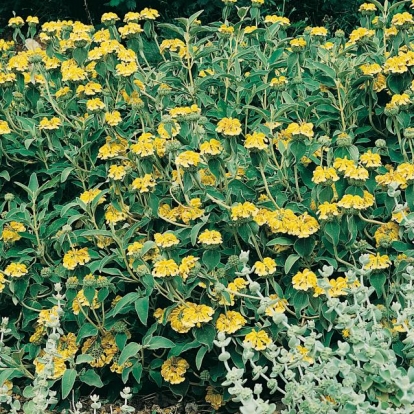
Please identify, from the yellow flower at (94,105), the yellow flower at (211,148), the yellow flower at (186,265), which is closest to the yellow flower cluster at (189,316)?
the yellow flower at (186,265)

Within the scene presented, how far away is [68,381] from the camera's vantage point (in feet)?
9.19

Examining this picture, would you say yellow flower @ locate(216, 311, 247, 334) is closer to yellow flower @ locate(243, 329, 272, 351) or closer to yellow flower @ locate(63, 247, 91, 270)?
yellow flower @ locate(243, 329, 272, 351)

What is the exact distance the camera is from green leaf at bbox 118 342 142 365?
2.75 metres

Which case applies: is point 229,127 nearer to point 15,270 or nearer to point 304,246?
point 304,246

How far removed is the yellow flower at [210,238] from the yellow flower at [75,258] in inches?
18.4

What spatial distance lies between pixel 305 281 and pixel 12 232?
119 cm

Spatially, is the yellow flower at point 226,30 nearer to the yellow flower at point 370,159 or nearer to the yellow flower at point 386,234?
the yellow flower at point 370,159

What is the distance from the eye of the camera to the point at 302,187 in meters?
3.07

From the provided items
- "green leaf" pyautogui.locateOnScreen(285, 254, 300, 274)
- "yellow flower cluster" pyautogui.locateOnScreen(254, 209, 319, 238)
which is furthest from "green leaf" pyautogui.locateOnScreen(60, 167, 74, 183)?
"green leaf" pyautogui.locateOnScreen(285, 254, 300, 274)

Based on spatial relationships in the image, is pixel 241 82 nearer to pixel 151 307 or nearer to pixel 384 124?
pixel 384 124

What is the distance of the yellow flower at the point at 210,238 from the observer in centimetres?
270

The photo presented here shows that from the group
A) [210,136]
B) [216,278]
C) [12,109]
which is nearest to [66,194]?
[12,109]

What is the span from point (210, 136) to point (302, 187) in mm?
428

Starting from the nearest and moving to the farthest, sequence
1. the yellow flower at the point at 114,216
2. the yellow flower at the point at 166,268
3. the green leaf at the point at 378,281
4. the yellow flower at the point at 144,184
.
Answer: the yellow flower at the point at 166,268 → the green leaf at the point at 378,281 → the yellow flower at the point at 144,184 → the yellow flower at the point at 114,216
